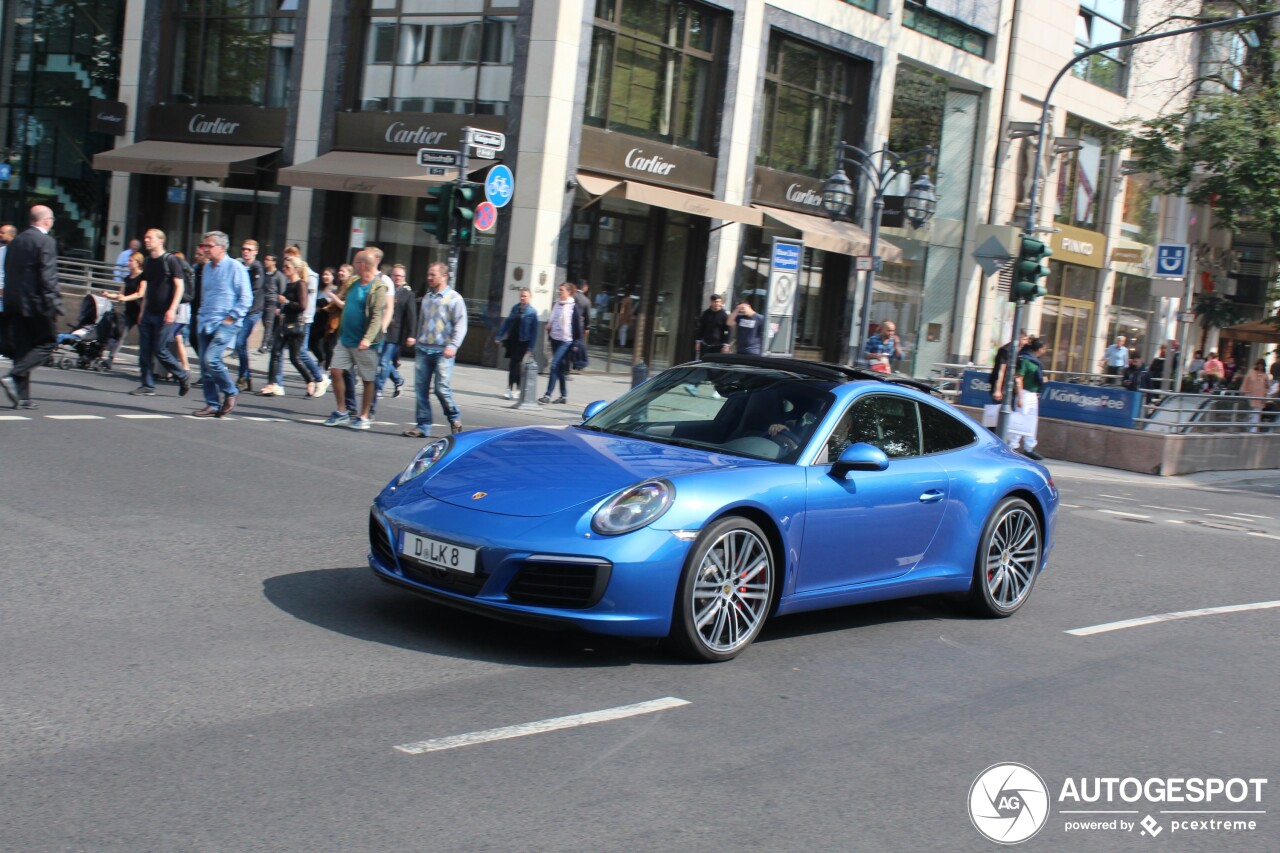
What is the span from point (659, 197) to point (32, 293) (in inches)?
653

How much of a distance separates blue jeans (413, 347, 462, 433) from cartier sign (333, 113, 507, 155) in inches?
536

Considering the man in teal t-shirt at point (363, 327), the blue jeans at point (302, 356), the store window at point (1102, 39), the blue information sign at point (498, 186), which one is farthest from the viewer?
the store window at point (1102, 39)

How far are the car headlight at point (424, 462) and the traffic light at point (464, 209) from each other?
37.7ft

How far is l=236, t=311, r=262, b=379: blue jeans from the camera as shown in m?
16.7

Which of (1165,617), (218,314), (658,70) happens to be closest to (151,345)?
(218,314)

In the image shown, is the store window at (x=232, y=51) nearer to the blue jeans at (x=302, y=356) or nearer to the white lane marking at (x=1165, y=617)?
the blue jeans at (x=302, y=356)

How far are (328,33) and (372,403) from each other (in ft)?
57.2

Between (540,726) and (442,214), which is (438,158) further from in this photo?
(540,726)

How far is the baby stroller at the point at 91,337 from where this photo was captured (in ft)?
58.1

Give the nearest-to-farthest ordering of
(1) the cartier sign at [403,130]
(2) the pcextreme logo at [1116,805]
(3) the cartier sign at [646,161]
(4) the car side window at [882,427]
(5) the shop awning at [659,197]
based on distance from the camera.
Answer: (2) the pcextreme logo at [1116,805] < (4) the car side window at [882,427] < (5) the shop awning at [659,197] < (1) the cartier sign at [403,130] < (3) the cartier sign at [646,161]

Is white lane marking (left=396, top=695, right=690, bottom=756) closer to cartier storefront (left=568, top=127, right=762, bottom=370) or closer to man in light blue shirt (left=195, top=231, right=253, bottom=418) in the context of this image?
man in light blue shirt (left=195, top=231, right=253, bottom=418)

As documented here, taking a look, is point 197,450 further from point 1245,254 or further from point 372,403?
point 1245,254

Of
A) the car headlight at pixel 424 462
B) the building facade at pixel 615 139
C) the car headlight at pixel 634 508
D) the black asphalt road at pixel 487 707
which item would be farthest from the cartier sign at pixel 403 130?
the car headlight at pixel 634 508

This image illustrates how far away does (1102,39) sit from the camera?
136 feet
